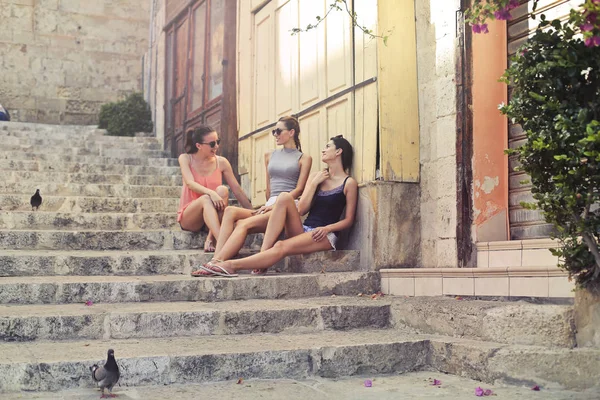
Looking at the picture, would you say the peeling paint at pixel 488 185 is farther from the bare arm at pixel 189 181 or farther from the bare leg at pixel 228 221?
the bare arm at pixel 189 181

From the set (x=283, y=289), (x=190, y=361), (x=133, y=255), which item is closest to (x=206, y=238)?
(x=133, y=255)

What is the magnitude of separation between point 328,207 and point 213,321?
1.79 metres

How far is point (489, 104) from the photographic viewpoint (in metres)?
5.11

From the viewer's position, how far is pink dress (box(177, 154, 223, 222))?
6508 millimetres

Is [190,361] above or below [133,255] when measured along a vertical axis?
below

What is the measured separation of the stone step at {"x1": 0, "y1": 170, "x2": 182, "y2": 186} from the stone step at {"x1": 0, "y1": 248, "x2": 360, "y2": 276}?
224cm

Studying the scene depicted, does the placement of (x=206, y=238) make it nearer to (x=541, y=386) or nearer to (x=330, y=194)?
(x=330, y=194)

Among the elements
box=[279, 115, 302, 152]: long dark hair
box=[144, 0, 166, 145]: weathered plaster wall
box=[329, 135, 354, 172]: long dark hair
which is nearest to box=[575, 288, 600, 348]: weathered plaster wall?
box=[329, 135, 354, 172]: long dark hair

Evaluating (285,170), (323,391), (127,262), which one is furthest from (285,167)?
(323,391)

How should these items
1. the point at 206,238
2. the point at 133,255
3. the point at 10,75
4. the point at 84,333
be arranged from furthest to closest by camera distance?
1. the point at 10,75
2. the point at 206,238
3. the point at 133,255
4. the point at 84,333

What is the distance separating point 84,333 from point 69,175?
4.26m

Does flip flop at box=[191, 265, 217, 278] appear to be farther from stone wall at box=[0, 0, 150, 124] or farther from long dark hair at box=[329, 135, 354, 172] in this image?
stone wall at box=[0, 0, 150, 124]

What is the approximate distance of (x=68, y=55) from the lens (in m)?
15.3

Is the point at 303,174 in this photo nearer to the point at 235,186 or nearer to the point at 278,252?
the point at 235,186
